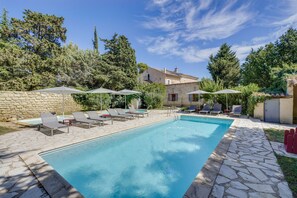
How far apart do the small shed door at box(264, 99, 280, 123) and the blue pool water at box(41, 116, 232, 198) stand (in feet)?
19.4

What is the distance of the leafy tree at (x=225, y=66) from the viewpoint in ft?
89.2

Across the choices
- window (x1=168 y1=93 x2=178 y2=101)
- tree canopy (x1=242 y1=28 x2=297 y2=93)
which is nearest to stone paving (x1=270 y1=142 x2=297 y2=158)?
tree canopy (x1=242 y1=28 x2=297 y2=93)

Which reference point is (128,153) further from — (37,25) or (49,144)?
(37,25)

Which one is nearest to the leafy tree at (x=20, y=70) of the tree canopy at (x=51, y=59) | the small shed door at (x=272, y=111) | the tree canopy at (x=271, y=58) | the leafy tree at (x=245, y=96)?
the tree canopy at (x=51, y=59)

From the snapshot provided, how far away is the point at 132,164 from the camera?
16.3 feet

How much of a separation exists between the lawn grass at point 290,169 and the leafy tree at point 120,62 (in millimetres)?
18930

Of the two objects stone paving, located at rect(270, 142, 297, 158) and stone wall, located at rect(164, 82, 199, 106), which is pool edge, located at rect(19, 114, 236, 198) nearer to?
stone paving, located at rect(270, 142, 297, 158)

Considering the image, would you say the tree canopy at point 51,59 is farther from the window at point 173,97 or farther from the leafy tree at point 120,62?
the window at point 173,97

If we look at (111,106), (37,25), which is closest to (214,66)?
(111,106)

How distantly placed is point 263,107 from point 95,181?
12982 millimetres

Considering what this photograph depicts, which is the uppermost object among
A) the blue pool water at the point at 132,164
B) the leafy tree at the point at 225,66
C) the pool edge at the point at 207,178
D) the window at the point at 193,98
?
the leafy tree at the point at 225,66

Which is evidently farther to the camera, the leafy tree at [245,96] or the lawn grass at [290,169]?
the leafy tree at [245,96]

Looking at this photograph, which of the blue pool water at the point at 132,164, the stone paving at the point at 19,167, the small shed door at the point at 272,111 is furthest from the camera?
the small shed door at the point at 272,111

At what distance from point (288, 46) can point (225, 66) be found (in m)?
8.61
